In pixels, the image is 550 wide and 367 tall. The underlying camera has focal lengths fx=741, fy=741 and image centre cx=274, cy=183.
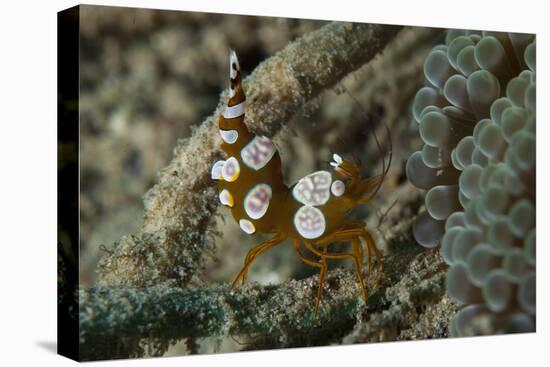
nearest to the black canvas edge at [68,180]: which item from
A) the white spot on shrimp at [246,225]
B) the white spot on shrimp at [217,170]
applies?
the white spot on shrimp at [217,170]

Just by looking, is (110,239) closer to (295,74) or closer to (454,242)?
(295,74)

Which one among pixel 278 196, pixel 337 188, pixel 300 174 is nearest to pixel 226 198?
pixel 278 196

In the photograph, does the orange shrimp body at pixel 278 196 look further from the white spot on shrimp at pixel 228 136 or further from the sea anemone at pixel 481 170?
the sea anemone at pixel 481 170

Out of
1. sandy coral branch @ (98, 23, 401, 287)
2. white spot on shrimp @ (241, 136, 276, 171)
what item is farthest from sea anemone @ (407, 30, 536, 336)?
white spot on shrimp @ (241, 136, 276, 171)

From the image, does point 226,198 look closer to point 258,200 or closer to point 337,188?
point 258,200

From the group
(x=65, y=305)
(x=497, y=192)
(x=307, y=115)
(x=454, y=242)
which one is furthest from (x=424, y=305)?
(x=65, y=305)
